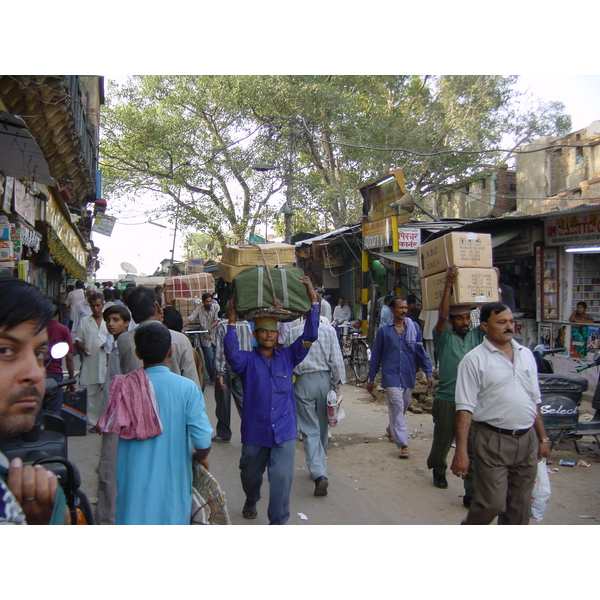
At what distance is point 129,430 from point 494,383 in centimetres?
225

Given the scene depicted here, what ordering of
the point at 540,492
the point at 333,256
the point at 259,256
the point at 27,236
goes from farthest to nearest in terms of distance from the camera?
the point at 333,256 < the point at 27,236 < the point at 259,256 < the point at 540,492

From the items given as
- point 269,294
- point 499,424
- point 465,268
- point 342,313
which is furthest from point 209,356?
point 499,424

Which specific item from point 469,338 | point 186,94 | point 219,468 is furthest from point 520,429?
point 186,94

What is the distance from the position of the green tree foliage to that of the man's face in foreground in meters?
16.7

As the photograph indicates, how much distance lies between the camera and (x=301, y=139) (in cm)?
1831

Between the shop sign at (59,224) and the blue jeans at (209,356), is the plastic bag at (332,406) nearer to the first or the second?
the blue jeans at (209,356)

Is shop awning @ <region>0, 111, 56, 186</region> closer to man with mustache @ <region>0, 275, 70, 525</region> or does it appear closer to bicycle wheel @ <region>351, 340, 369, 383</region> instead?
man with mustache @ <region>0, 275, 70, 525</region>

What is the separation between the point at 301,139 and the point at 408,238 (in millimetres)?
7720

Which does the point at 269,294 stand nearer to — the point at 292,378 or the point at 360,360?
the point at 292,378

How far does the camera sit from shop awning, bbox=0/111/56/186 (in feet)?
15.0

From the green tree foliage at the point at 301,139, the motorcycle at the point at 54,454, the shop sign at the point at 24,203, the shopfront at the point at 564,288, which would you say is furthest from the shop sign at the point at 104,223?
the motorcycle at the point at 54,454

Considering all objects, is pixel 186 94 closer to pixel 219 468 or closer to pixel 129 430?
pixel 219 468

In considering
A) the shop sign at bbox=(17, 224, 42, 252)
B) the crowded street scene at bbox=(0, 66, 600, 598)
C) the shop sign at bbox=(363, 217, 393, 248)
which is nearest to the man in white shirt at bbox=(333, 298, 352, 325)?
the crowded street scene at bbox=(0, 66, 600, 598)

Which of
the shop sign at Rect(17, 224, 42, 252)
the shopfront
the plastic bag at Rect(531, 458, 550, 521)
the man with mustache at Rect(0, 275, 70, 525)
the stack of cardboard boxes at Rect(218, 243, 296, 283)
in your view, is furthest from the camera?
the shopfront
